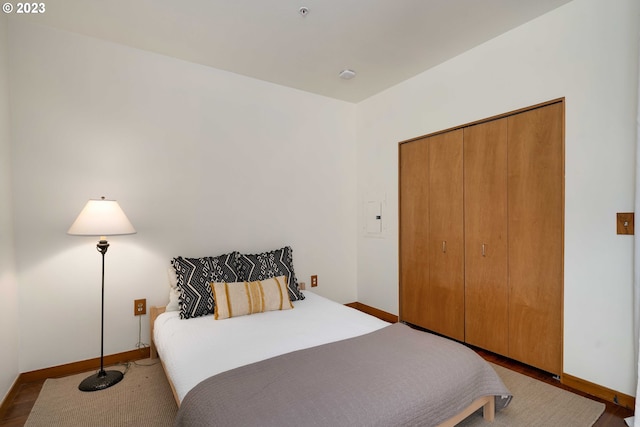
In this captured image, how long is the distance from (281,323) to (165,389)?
894mm

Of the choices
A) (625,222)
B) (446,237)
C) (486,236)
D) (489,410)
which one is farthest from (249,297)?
(625,222)

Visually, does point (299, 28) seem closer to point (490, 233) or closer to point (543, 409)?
point (490, 233)

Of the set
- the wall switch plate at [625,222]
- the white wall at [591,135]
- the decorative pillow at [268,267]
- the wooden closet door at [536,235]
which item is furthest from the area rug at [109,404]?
the wall switch plate at [625,222]

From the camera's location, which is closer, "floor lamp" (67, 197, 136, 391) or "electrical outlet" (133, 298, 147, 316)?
"floor lamp" (67, 197, 136, 391)

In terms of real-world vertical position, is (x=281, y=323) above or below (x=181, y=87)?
below

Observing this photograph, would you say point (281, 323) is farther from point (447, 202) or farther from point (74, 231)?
point (447, 202)

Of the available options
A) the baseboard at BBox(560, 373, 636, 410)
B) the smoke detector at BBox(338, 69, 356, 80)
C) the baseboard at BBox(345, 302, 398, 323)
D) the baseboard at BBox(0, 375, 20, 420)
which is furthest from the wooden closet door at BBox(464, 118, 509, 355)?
the baseboard at BBox(0, 375, 20, 420)

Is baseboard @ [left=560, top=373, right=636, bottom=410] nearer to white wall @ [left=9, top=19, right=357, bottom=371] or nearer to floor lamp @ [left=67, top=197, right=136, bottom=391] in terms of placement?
white wall @ [left=9, top=19, right=357, bottom=371]

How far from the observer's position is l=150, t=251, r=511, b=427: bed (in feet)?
4.13

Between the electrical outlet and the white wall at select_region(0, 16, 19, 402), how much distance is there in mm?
724

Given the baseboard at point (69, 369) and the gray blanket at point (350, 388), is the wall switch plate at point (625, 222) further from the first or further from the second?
the baseboard at point (69, 369)

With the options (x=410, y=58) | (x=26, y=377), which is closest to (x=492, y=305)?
(x=410, y=58)

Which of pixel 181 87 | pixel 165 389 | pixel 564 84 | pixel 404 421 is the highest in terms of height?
pixel 181 87

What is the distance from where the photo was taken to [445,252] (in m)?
3.02
